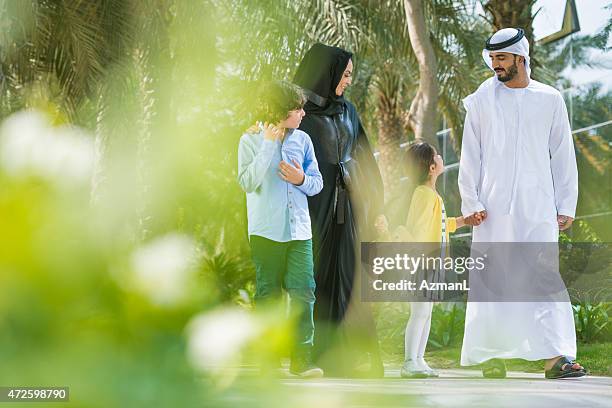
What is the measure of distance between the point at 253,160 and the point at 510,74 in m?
1.62

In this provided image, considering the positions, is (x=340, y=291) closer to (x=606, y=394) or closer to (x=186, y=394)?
(x=606, y=394)

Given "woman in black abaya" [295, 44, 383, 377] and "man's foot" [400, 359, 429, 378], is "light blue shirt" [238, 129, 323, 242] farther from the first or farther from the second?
"man's foot" [400, 359, 429, 378]

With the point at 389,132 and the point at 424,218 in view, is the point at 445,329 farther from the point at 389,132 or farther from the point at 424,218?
the point at 389,132

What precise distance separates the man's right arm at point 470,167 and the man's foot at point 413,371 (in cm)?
91

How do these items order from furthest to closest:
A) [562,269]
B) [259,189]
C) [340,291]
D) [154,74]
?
[154,74] → [562,269] → [340,291] → [259,189]

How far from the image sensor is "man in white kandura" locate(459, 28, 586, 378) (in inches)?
243

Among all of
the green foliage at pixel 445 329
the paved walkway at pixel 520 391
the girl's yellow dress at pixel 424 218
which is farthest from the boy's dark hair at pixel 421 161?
the green foliage at pixel 445 329

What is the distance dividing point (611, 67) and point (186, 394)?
65.4 ft

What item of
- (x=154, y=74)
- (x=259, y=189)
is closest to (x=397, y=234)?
(x=259, y=189)

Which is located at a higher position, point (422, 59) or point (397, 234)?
point (422, 59)

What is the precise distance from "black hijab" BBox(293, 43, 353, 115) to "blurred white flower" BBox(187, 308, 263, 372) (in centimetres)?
566

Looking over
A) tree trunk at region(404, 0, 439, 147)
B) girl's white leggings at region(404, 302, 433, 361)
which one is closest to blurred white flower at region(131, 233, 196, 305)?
girl's white leggings at region(404, 302, 433, 361)

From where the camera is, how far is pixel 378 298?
828cm

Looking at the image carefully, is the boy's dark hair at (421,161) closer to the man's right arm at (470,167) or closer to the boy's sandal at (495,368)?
the man's right arm at (470,167)
